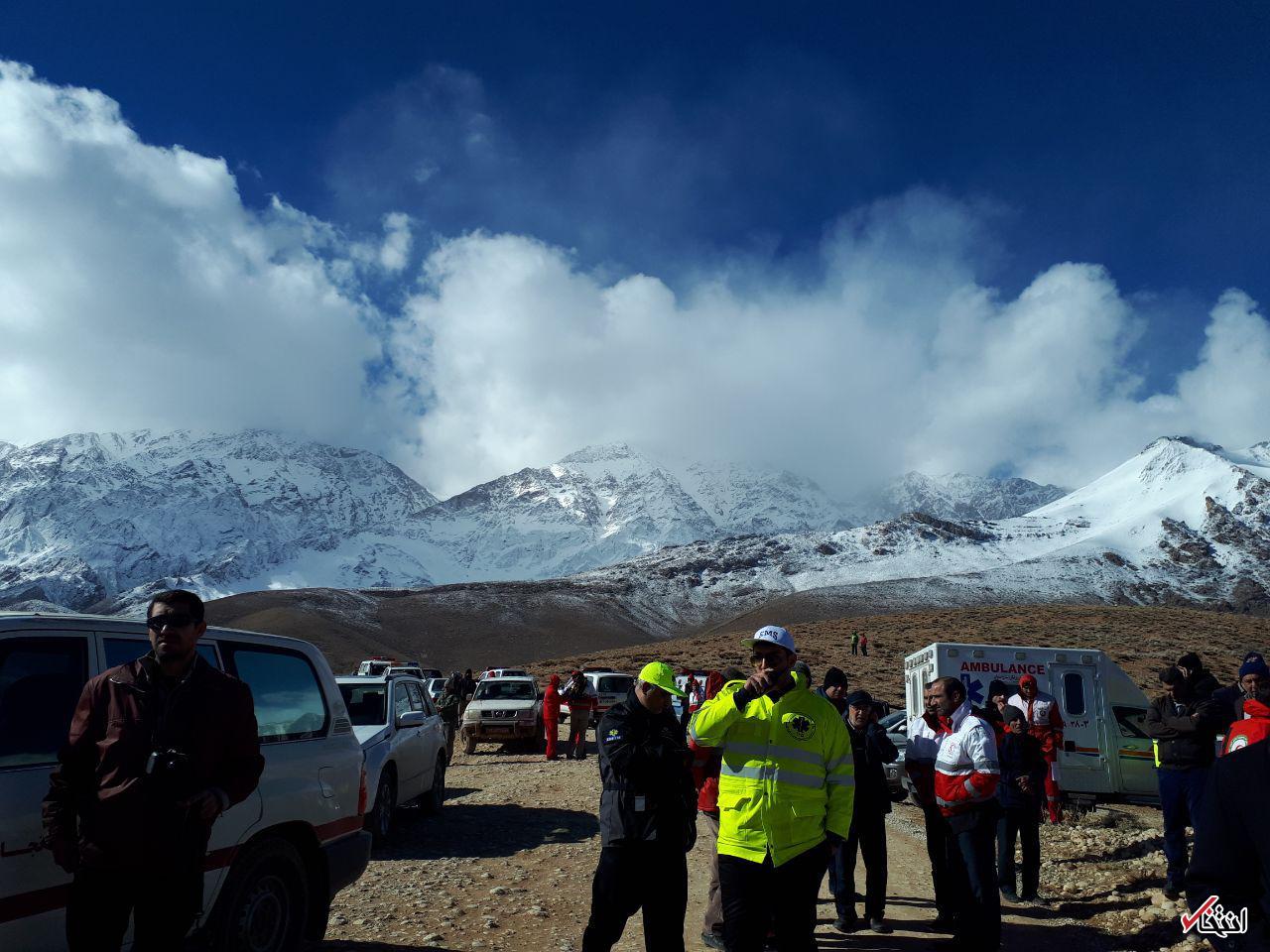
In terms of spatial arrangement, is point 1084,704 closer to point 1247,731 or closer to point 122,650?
point 1247,731

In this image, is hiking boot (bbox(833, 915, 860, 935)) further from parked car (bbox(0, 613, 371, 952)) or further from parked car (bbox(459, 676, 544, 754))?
parked car (bbox(459, 676, 544, 754))

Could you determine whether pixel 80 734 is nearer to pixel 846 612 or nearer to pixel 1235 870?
pixel 1235 870

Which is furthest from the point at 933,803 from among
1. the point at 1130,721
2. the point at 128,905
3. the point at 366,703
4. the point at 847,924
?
the point at 1130,721

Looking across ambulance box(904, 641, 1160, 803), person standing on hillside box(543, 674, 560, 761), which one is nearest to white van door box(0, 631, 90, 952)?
ambulance box(904, 641, 1160, 803)

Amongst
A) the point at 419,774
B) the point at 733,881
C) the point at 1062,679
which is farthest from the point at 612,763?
the point at 1062,679

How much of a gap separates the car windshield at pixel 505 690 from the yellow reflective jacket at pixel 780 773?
17.0m

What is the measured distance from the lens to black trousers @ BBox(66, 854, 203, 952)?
346 centimetres

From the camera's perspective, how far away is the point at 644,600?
134 meters

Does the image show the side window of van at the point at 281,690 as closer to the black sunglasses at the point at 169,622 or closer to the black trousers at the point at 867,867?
the black sunglasses at the point at 169,622

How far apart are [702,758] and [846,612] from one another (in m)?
104

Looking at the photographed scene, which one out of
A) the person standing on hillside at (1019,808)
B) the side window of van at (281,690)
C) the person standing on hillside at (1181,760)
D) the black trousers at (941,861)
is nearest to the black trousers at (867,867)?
the black trousers at (941,861)

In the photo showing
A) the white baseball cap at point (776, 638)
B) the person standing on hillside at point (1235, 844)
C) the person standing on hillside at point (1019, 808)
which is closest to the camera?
the person standing on hillside at point (1235, 844)

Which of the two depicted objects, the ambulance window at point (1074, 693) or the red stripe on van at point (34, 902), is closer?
the red stripe on van at point (34, 902)

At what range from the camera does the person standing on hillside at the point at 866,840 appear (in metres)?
6.76
